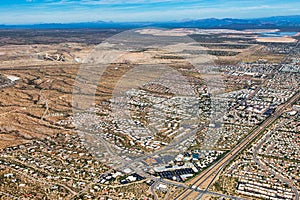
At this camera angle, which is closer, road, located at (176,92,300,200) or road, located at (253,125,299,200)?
road, located at (176,92,300,200)

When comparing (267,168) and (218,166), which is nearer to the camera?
(267,168)

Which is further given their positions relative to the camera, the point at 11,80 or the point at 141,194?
the point at 11,80

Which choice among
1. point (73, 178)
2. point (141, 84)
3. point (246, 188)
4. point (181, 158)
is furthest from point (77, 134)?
point (141, 84)

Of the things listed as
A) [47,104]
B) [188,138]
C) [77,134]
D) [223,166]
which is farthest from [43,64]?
[223,166]

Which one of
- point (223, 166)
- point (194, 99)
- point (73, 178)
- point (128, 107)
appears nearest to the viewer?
point (73, 178)

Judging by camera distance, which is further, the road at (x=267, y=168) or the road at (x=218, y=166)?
the road at (x=267, y=168)

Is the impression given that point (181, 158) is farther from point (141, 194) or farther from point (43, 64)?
point (43, 64)

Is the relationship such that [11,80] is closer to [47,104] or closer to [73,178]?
[47,104]

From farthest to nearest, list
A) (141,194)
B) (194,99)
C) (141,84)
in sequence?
(141,84), (194,99), (141,194)

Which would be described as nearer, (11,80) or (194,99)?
(194,99)
